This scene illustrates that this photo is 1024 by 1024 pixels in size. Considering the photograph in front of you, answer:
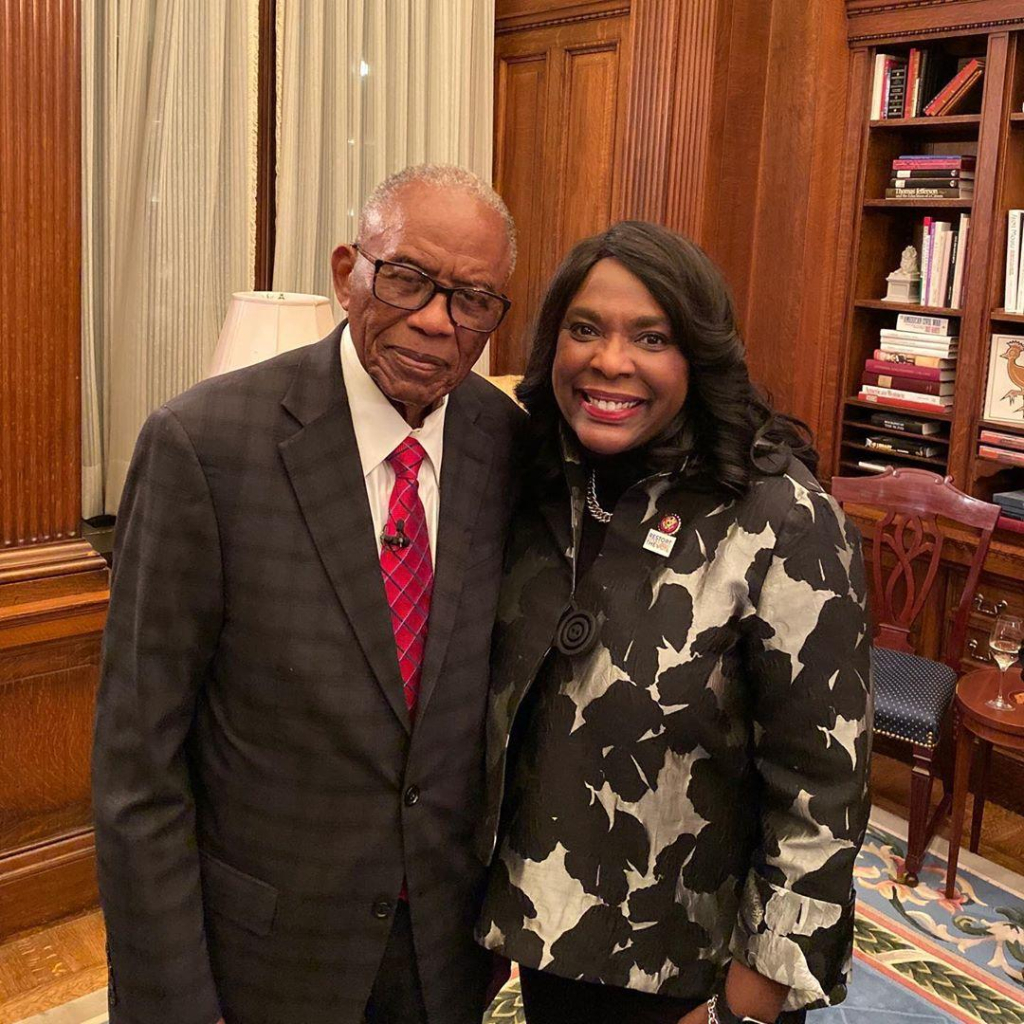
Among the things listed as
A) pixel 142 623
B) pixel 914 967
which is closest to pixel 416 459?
pixel 142 623

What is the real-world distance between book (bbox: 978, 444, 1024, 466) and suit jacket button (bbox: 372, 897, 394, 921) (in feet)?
9.49

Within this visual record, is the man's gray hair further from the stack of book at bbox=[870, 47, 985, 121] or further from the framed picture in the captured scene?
the stack of book at bbox=[870, 47, 985, 121]

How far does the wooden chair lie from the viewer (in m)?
3.24

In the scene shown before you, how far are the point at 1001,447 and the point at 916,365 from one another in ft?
1.32

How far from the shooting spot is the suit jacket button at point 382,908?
1344 mm

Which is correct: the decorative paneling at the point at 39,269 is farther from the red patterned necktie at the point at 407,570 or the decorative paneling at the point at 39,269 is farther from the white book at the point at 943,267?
the white book at the point at 943,267

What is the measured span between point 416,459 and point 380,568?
15 cm

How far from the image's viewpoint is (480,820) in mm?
1397

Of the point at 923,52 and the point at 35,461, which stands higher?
the point at 923,52

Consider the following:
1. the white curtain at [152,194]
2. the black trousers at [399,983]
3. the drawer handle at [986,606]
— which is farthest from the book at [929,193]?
the black trousers at [399,983]

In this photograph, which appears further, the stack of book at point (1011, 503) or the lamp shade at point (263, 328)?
the stack of book at point (1011, 503)

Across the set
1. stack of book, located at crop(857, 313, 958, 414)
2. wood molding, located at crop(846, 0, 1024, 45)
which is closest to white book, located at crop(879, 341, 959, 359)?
stack of book, located at crop(857, 313, 958, 414)

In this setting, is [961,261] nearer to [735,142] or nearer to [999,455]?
[999,455]

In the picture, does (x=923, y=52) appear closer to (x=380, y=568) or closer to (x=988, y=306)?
(x=988, y=306)
